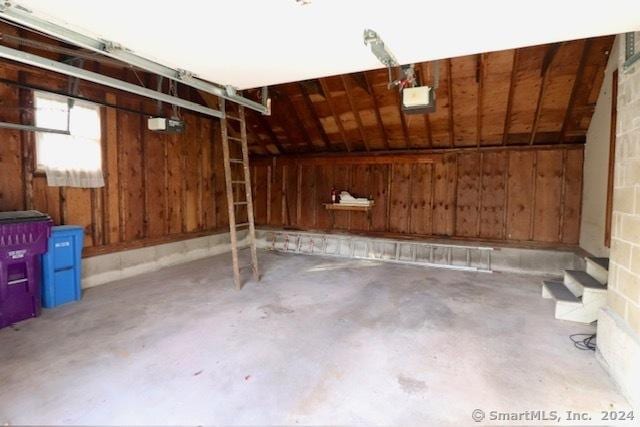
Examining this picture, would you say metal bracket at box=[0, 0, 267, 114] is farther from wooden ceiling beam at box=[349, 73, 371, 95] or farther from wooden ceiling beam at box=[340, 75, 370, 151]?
wooden ceiling beam at box=[349, 73, 371, 95]

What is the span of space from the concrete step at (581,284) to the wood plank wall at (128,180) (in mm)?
5946

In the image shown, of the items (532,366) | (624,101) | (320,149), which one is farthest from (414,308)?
(320,149)

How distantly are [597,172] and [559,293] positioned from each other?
7.08 ft

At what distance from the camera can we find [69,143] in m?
4.30

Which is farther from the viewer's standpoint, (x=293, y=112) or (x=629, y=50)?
(x=293, y=112)

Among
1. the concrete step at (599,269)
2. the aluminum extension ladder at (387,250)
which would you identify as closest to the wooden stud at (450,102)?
the aluminum extension ladder at (387,250)

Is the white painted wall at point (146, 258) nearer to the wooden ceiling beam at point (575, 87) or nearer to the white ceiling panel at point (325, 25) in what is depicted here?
the white ceiling panel at point (325, 25)

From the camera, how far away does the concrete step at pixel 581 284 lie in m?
3.43

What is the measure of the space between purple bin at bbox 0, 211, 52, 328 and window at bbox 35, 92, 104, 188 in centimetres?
90

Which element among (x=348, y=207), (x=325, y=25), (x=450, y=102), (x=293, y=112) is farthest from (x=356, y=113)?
(x=325, y=25)

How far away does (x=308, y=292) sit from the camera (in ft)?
14.5

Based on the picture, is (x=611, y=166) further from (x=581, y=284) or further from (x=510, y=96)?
(x=581, y=284)

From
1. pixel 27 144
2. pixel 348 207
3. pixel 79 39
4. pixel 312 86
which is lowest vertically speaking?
pixel 348 207

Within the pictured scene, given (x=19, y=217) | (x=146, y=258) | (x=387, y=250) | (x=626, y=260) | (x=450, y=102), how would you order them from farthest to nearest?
(x=387, y=250) < (x=146, y=258) < (x=450, y=102) < (x=19, y=217) < (x=626, y=260)
